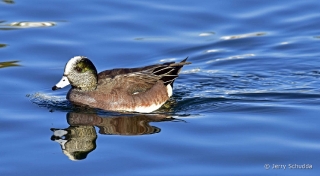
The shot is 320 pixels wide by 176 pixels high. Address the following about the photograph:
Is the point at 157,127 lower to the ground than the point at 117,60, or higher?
lower

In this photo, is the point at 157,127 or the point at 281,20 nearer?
Result: the point at 157,127

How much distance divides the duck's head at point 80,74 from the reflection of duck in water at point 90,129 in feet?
1.54

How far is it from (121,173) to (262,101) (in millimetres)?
3101

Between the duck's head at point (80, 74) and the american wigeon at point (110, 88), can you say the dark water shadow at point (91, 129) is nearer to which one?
the american wigeon at point (110, 88)

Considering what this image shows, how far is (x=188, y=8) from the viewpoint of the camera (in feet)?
44.6

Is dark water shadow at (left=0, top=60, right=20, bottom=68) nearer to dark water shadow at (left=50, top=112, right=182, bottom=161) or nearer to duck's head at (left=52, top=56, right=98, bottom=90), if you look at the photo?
duck's head at (left=52, top=56, right=98, bottom=90)

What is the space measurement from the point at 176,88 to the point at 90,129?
2230 millimetres

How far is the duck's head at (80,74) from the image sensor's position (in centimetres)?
960

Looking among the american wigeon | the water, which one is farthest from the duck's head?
the water

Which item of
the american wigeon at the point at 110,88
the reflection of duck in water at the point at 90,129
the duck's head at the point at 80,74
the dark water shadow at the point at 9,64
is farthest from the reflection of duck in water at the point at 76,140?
the dark water shadow at the point at 9,64

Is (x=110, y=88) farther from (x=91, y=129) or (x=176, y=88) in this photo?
(x=176, y=88)

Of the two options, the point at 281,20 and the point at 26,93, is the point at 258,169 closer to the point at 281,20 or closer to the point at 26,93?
the point at 26,93

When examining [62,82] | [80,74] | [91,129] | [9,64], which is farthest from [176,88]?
[9,64]

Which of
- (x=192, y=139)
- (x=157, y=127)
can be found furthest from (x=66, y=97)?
(x=192, y=139)
